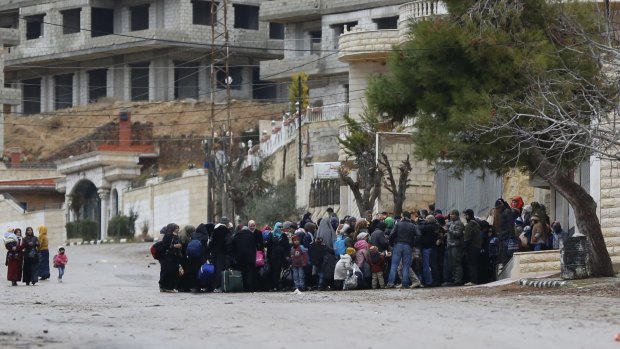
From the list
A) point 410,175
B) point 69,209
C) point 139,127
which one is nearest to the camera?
point 410,175

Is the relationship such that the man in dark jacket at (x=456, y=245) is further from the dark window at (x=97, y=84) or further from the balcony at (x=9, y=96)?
the dark window at (x=97, y=84)

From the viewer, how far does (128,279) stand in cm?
3962

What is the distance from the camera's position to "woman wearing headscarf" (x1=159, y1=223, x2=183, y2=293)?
105ft

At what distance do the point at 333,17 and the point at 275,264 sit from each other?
4905 cm

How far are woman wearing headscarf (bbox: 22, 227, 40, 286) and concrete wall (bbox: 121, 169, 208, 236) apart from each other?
26204 mm

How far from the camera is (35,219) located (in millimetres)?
74750

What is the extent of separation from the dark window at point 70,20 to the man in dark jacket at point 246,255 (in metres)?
63.7

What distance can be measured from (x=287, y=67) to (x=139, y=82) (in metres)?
13.2

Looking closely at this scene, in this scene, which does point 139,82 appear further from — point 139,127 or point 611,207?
point 611,207

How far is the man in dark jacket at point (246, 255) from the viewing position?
105 feet

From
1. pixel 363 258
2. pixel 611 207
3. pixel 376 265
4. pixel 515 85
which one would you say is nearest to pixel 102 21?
pixel 363 258

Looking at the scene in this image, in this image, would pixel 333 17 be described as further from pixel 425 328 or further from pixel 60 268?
pixel 425 328

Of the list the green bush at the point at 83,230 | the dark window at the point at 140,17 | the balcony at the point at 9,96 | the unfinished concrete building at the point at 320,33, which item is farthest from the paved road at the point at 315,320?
the dark window at the point at 140,17

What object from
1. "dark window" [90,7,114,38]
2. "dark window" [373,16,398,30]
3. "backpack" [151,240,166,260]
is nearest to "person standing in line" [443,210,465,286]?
"backpack" [151,240,166,260]
